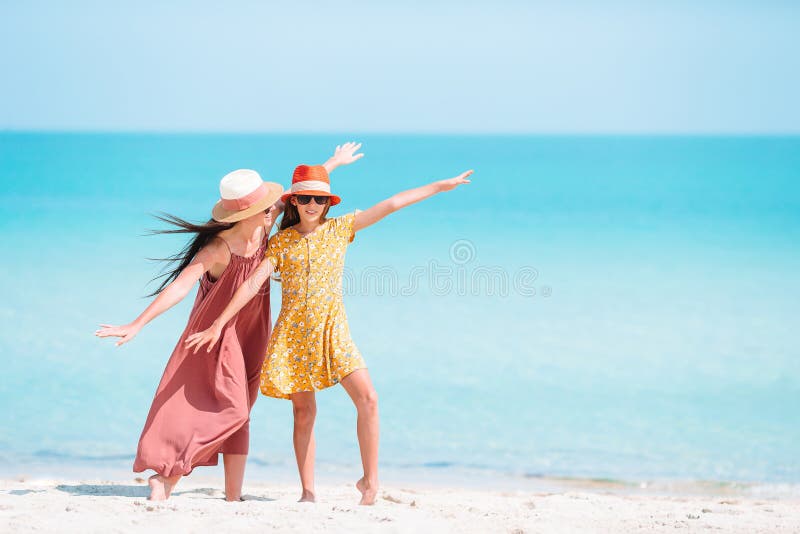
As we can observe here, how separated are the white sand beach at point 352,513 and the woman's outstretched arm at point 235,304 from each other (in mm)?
735

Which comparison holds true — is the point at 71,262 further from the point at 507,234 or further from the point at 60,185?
the point at 60,185

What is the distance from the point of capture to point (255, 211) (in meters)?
4.54

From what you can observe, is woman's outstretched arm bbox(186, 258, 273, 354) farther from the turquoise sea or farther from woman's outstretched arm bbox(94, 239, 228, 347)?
the turquoise sea

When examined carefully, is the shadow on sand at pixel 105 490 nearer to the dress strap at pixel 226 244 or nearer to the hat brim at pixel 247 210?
the dress strap at pixel 226 244

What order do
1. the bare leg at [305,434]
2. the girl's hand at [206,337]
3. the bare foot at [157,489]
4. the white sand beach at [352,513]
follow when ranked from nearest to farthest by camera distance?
the white sand beach at [352,513] < the girl's hand at [206,337] < the bare foot at [157,489] < the bare leg at [305,434]

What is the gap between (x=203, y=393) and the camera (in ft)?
15.3

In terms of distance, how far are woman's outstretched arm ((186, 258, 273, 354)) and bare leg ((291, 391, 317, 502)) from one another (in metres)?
0.49

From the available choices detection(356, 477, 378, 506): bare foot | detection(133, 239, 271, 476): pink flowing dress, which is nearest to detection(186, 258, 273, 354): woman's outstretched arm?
detection(133, 239, 271, 476): pink flowing dress

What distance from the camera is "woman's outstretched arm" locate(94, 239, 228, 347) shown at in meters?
4.31

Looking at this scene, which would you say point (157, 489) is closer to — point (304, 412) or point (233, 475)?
point (233, 475)

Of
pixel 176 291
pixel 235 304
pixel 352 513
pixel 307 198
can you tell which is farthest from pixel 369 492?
pixel 307 198

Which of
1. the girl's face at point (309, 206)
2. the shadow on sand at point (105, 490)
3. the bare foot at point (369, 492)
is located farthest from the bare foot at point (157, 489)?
the girl's face at point (309, 206)

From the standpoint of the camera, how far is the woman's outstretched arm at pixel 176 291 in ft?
14.1

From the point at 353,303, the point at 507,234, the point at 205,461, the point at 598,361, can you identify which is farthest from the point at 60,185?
the point at 205,461
